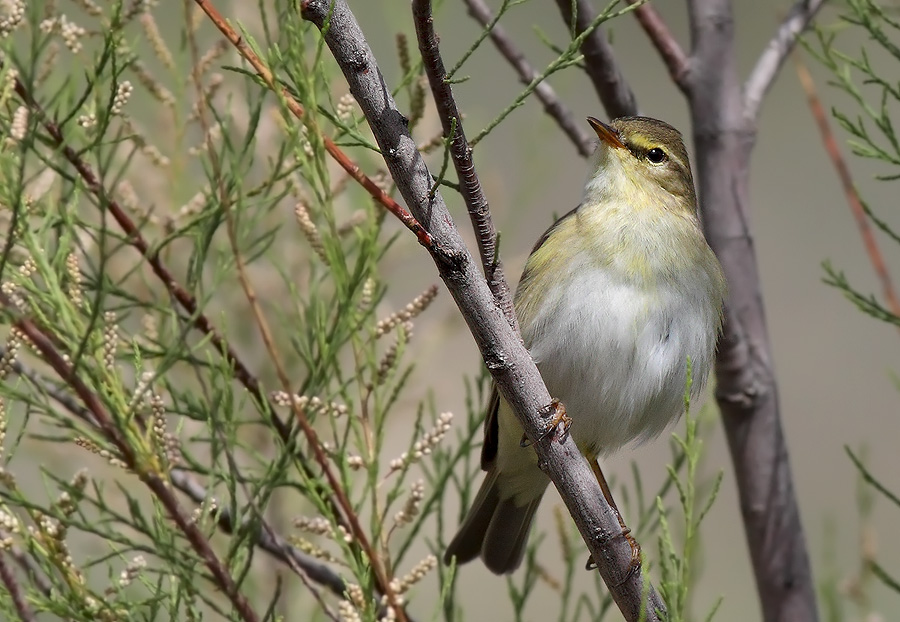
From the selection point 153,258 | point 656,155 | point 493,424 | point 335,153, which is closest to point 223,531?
point 153,258

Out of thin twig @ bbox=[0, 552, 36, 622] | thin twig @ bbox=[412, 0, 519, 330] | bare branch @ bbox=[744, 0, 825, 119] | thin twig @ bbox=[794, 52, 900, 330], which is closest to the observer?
thin twig @ bbox=[412, 0, 519, 330]

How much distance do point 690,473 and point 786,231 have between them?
32.6 ft

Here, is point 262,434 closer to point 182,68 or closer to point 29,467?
point 182,68

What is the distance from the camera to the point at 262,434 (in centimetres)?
Result: 378

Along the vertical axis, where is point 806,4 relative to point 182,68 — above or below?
above

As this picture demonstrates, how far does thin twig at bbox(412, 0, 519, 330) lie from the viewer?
6.01ft

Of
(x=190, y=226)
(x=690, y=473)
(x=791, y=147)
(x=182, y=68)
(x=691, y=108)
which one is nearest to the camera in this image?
(x=690, y=473)

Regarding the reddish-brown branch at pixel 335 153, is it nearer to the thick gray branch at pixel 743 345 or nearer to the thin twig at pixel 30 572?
the thin twig at pixel 30 572

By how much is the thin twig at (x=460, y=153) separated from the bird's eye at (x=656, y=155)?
1.64 meters

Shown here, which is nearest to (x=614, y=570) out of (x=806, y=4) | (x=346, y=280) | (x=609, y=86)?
(x=346, y=280)

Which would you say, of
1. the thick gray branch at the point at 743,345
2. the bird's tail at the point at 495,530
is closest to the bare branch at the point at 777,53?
the thick gray branch at the point at 743,345

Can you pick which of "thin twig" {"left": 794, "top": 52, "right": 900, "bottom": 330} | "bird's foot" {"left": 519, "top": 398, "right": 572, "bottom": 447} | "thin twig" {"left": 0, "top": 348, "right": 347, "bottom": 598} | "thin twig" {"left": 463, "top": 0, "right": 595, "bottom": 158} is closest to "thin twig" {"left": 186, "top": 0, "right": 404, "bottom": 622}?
"thin twig" {"left": 0, "top": 348, "right": 347, "bottom": 598}

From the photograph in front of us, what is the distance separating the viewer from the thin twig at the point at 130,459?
192 cm

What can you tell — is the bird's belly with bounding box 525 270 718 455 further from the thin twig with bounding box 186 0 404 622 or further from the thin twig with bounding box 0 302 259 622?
the thin twig with bounding box 0 302 259 622
